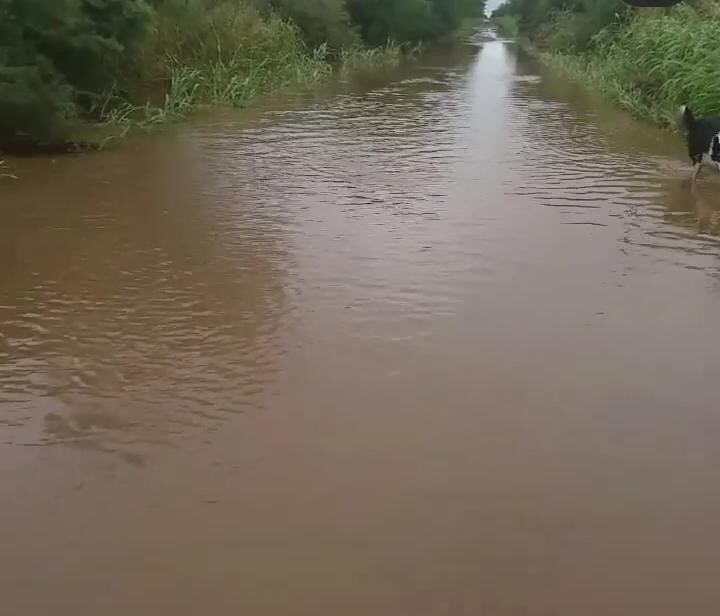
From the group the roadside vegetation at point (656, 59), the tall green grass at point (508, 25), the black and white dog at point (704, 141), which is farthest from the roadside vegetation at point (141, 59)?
the tall green grass at point (508, 25)

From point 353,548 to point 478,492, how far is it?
0.59 metres

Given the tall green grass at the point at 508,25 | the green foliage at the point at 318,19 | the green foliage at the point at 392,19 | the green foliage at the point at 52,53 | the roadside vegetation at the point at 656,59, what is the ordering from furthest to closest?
the tall green grass at the point at 508,25 < the green foliage at the point at 392,19 < the green foliage at the point at 318,19 < the roadside vegetation at the point at 656,59 < the green foliage at the point at 52,53

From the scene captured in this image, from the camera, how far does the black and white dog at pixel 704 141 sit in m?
8.73

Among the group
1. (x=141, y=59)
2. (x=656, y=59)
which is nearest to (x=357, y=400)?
(x=141, y=59)

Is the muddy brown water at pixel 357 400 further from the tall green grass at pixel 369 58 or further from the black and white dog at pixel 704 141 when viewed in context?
the tall green grass at pixel 369 58

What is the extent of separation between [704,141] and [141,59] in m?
7.35

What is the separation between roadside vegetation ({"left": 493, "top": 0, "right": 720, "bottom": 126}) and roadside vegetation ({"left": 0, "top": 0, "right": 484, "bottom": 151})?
5.92 metres

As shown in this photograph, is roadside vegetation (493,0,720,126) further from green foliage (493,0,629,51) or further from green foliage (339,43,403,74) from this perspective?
green foliage (339,43,403,74)

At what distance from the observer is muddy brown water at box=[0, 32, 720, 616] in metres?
3.08

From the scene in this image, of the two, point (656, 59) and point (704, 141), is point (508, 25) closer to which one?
point (656, 59)

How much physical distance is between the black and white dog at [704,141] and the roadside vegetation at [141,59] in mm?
6432

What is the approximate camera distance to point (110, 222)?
24.4ft

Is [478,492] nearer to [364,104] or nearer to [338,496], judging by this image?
[338,496]

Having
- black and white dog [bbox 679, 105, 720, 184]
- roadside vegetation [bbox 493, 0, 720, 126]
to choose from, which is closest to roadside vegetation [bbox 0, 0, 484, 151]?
roadside vegetation [bbox 493, 0, 720, 126]
